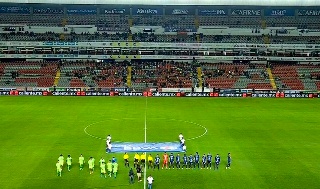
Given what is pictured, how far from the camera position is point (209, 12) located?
75062 millimetres

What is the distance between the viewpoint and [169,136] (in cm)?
3281

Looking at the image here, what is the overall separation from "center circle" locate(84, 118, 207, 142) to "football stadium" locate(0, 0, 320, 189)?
169mm

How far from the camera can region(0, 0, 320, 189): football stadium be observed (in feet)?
79.5

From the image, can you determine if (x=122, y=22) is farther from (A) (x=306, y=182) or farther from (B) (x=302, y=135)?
(A) (x=306, y=182)

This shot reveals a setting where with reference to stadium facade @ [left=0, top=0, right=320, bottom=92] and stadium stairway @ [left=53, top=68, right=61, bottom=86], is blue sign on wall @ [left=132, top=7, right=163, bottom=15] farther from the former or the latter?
stadium stairway @ [left=53, top=68, right=61, bottom=86]

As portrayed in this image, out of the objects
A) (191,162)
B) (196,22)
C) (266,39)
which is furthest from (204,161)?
(196,22)

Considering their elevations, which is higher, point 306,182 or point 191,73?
point 191,73

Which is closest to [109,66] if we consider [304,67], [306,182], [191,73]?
[191,73]

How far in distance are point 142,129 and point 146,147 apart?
6.59 metres

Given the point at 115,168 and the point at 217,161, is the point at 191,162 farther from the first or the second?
the point at 115,168

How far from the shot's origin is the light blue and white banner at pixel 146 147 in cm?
2823

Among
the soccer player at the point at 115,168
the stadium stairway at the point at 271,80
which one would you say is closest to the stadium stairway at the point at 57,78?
the stadium stairway at the point at 271,80

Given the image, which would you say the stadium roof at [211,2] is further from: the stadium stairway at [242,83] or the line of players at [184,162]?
the line of players at [184,162]

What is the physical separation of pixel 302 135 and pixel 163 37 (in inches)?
1660
